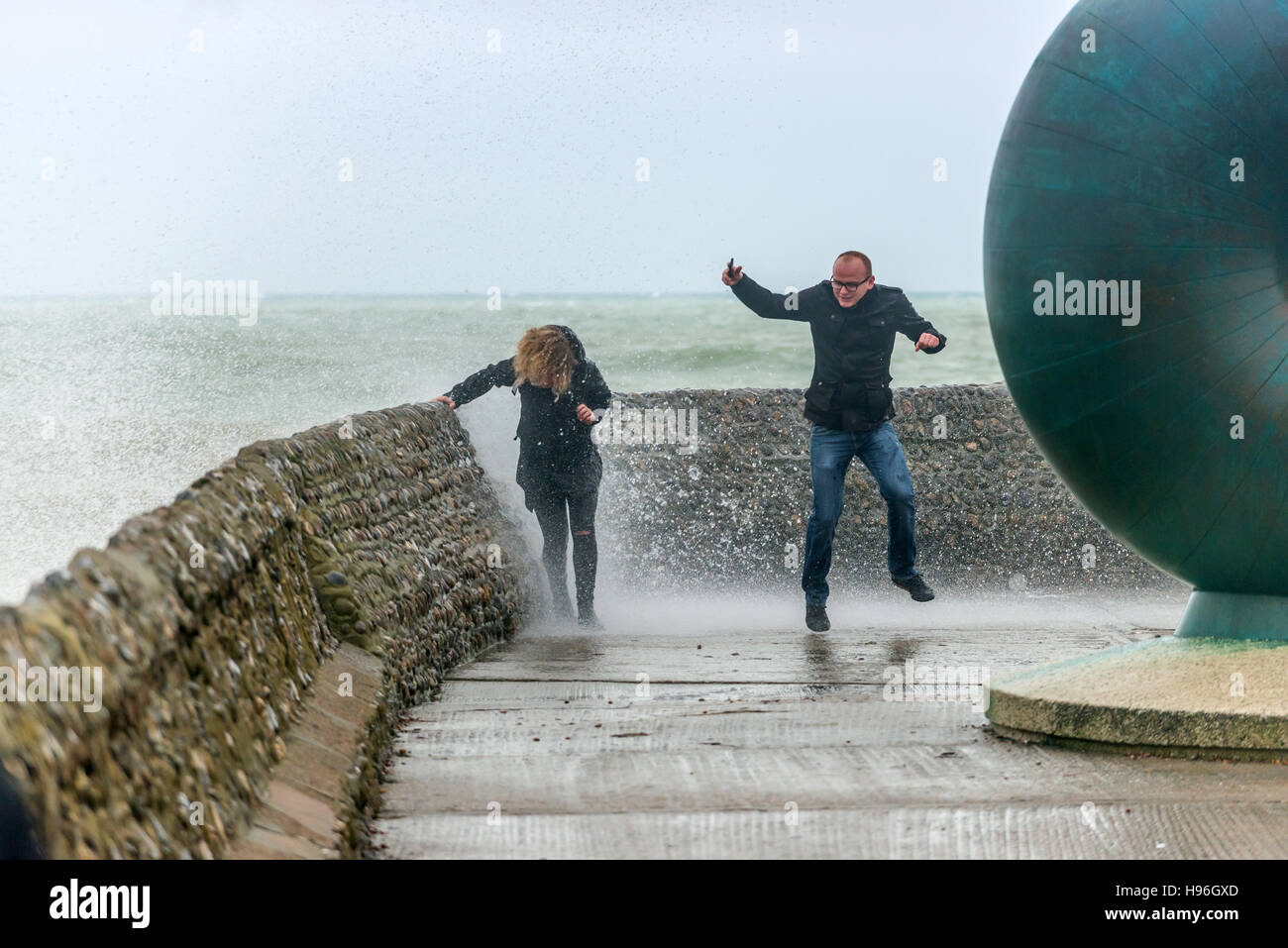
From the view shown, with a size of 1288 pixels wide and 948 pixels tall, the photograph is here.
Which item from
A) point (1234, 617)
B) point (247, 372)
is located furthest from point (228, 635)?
point (247, 372)

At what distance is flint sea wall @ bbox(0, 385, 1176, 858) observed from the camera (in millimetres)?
3111

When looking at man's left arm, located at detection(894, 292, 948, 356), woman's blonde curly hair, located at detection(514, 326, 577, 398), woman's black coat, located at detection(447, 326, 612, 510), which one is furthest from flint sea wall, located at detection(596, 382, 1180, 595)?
man's left arm, located at detection(894, 292, 948, 356)

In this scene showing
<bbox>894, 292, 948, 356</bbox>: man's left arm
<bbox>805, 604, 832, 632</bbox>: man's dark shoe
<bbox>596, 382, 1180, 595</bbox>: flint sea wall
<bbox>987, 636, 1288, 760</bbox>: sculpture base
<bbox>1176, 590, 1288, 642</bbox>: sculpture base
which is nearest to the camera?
<bbox>987, 636, 1288, 760</bbox>: sculpture base

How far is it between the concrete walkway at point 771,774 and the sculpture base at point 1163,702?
0.32 feet

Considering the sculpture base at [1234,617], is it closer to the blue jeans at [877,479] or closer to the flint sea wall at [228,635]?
the blue jeans at [877,479]

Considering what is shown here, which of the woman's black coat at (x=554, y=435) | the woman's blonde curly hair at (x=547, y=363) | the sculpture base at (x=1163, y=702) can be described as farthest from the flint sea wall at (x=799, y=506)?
the sculpture base at (x=1163, y=702)

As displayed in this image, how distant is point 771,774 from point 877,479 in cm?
426

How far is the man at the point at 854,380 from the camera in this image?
9.63 m

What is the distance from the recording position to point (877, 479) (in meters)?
9.73

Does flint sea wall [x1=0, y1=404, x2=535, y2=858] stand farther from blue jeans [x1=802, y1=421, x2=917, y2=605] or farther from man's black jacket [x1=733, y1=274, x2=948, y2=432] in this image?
man's black jacket [x1=733, y1=274, x2=948, y2=432]

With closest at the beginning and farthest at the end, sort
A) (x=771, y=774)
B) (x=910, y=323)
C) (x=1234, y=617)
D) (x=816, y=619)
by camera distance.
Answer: (x=771, y=774), (x=1234, y=617), (x=910, y=323), (x=816, y=619)

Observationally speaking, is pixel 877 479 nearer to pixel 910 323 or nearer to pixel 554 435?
pixel 910 323

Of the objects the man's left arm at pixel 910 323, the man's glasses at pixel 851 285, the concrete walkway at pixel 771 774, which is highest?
the man's glasses at pixel 851 285

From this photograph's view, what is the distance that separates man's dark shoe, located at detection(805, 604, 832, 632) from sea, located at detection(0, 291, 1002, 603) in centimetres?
243
